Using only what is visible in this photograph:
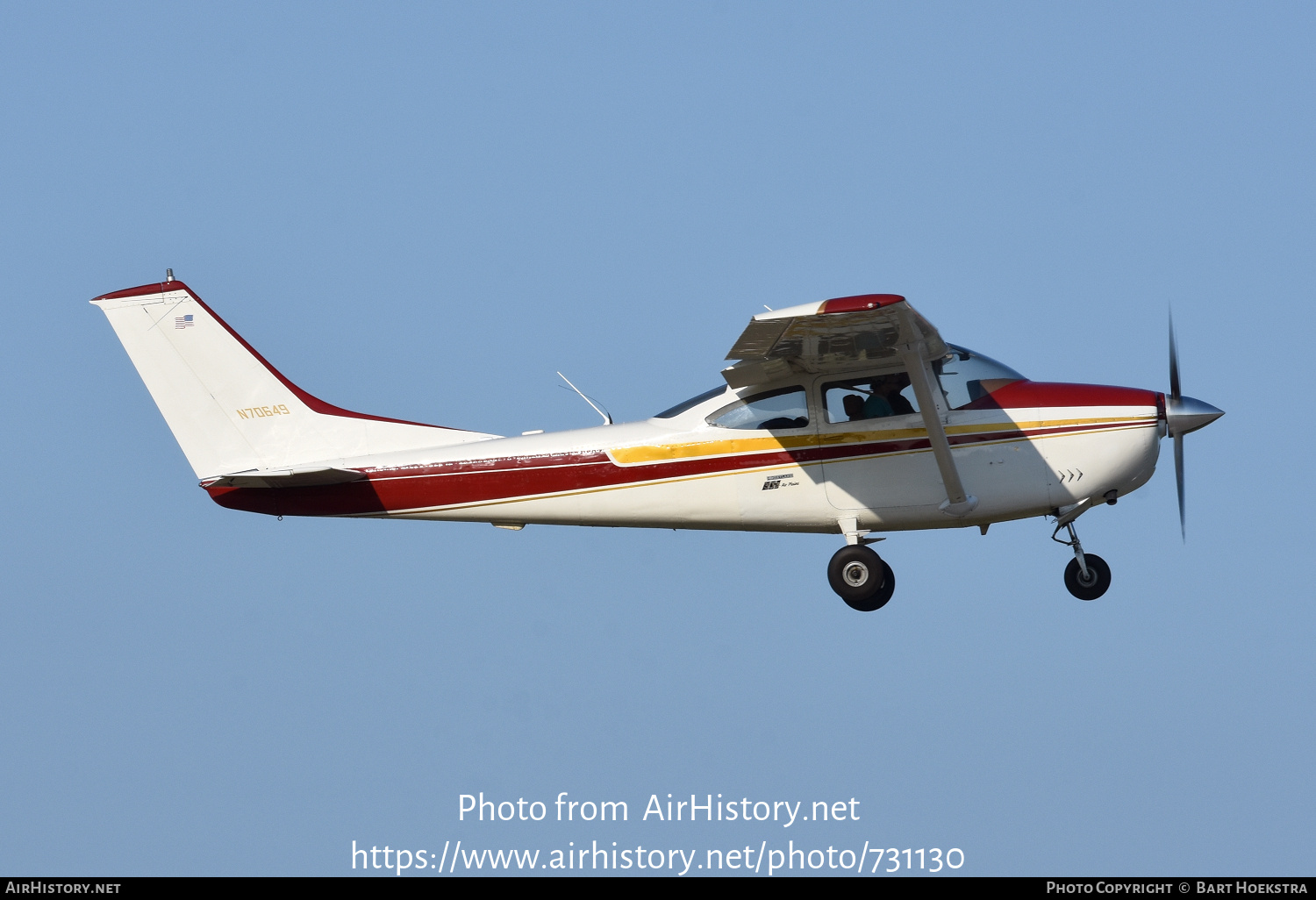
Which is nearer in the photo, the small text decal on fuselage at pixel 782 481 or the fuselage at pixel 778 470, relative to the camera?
the fuselage at pixel 778 470

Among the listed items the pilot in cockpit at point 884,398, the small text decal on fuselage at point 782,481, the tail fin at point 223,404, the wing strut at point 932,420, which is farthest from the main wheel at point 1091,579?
the tail fin at point 223,404

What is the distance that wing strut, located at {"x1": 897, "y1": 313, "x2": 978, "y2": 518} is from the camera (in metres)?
12.4

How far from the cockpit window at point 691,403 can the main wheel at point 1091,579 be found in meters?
3.82

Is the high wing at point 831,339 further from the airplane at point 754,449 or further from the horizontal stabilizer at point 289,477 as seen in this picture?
the horizontal stabilizer at point 289,477

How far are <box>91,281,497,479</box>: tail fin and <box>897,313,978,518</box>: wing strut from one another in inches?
176

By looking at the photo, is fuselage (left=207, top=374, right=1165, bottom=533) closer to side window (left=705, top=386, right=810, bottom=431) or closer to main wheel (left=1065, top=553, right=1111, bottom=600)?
side window (left=705, top=386, right=810, bottom=431)

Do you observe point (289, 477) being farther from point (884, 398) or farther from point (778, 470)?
point (884, 398)

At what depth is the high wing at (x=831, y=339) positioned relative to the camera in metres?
11.2

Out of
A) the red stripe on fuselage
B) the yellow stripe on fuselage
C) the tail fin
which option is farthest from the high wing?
the tail fin

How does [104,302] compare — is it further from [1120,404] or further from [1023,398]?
[1120,404]

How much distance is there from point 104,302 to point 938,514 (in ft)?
27.9

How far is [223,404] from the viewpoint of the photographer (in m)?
14.4

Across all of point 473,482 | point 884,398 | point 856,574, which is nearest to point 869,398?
point 884,398

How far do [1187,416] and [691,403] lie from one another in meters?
4.64
